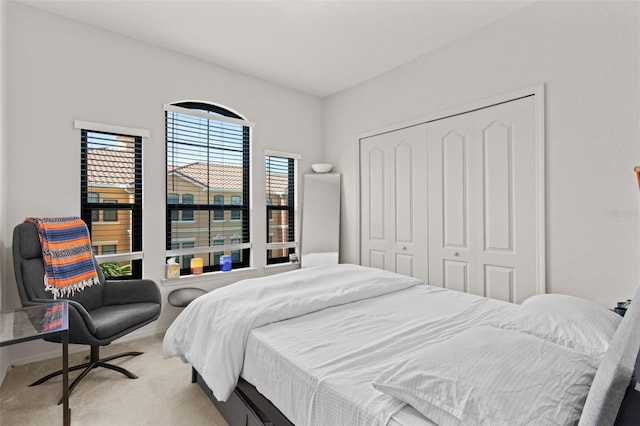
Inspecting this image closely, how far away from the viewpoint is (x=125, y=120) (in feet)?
10.2

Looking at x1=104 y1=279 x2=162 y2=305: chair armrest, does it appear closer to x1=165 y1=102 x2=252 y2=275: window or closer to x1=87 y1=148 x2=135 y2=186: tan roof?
x1=165 y1=102 x2=252 y2=275: window

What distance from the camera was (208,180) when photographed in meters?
3.71

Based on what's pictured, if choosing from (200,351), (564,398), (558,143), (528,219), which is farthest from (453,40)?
(200,351)

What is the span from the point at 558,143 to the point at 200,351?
9.82ft

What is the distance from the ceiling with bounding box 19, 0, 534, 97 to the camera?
2627 mm

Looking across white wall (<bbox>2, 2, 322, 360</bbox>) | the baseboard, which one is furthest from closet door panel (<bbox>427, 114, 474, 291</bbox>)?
the baseboard

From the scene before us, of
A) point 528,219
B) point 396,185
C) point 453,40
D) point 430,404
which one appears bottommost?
point 430,404

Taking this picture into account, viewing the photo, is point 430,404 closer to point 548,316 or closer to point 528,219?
point 548,316

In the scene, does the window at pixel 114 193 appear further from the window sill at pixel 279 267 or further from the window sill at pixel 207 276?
the window sill at pixel 279 267

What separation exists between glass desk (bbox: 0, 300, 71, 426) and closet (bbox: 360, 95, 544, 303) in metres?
3.02

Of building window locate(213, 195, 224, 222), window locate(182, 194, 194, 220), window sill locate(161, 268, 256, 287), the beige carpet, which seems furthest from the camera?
building window locate(213, 195, 224, 222)

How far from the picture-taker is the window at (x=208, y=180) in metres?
3.46

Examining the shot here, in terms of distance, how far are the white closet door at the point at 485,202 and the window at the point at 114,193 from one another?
10.1 ft

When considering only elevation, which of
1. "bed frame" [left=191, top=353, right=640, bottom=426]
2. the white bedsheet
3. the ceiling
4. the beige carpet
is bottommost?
the beige carpet
